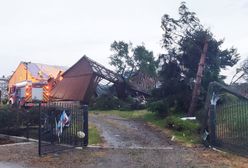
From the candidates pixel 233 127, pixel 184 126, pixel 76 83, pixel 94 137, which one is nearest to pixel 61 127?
pixel 94 137

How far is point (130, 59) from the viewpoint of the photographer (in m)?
47.3

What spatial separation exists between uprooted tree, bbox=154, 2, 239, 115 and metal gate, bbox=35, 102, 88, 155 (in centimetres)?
1019

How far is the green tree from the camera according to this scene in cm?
4455

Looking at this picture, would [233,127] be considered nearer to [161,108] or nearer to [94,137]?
[94,137]

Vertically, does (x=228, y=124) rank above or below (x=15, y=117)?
below

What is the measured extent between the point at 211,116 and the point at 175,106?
10.0 meters

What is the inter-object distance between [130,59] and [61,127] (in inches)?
1373

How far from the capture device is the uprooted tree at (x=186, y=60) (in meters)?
23.0

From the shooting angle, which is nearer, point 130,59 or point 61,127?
point 61,127

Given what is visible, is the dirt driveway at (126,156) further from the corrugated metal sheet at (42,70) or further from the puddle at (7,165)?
the corrugated metal sheet at (42,70)

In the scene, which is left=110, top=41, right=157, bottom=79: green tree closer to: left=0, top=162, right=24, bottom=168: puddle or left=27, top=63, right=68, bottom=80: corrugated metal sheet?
left=27, top=63, right=68, bottom=80: corrugated metal sheet

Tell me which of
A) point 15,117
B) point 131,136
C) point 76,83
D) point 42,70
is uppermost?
point 42,70

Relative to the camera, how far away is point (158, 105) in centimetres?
2158

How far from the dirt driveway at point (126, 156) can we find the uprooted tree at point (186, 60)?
8.36 metres
